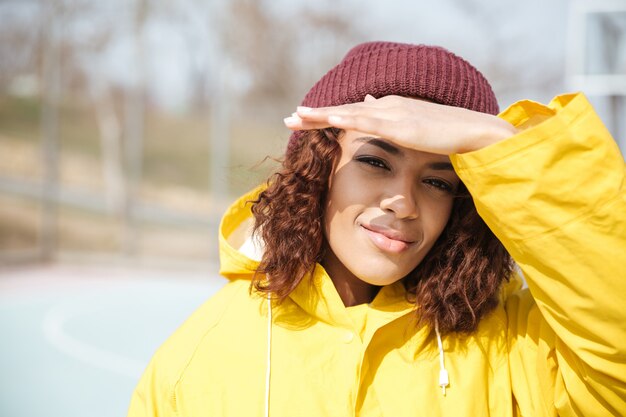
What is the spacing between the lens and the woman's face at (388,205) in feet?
4.60

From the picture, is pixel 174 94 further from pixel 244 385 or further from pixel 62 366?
pixel 244 385

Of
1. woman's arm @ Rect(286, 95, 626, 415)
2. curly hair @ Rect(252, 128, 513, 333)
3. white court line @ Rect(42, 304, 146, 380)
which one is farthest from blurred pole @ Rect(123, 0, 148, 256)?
woman's arm @ Rect(286, 95, 626, 415)

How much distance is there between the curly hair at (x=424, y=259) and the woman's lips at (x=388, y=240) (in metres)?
0.16

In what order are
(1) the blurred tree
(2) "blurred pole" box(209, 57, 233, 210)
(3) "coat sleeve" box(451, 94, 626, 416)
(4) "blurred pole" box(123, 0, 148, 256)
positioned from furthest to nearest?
(1) the blurred tree
(4) "blurred pole" box(123, 0, 148, 256)
(2) "blurred pole" box(209, 57, 233, 210)
(3) "coat sleeve" box(451, 94, 626, 416)

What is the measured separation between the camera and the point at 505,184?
3.74 feet

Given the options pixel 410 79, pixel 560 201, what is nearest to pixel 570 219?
pixel 560 201

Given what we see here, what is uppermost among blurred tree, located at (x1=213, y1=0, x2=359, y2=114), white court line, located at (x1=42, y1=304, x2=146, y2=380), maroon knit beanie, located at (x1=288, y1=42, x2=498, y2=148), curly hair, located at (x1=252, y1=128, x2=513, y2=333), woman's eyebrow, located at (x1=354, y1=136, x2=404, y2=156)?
blurred tree, located at (x1=213, y1=0, x2=359, y2=114)

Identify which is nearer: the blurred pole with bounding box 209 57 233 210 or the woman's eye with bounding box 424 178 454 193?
the woman's eye with bounding box 424 178 454 193

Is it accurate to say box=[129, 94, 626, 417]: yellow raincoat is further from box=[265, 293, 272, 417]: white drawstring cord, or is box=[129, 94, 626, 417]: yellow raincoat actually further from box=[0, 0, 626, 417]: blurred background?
box=[0, 0, 626, 417]: blurred background

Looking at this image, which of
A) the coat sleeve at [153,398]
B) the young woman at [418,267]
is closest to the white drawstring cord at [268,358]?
the young woman at [418,267]

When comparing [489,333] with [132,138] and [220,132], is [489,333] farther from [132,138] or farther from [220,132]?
[132,138]

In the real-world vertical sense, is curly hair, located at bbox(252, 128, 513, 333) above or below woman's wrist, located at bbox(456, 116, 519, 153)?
→ below

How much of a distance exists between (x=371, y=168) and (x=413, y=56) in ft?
0.89

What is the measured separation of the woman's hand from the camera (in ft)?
3.84
